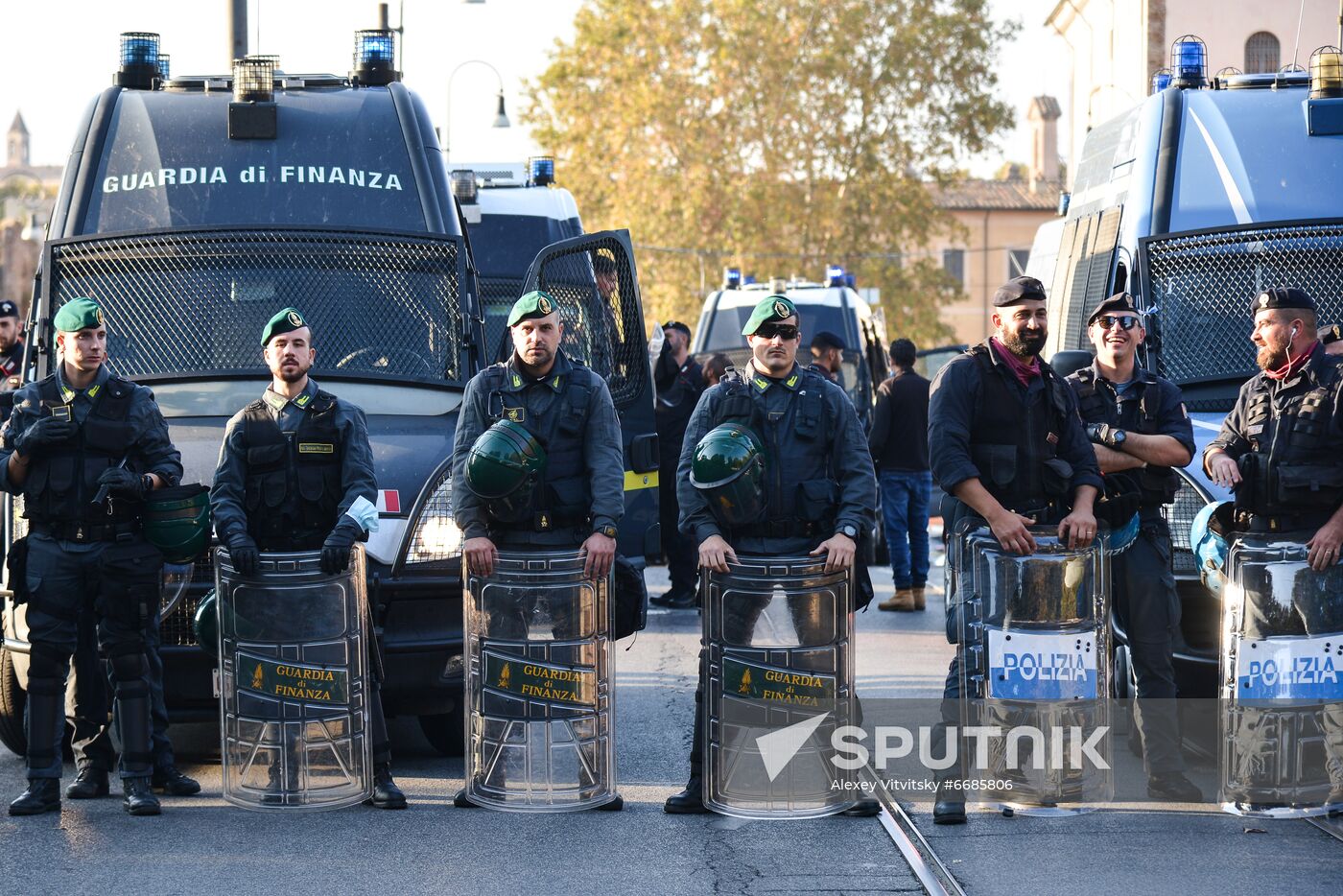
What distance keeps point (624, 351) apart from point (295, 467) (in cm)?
300

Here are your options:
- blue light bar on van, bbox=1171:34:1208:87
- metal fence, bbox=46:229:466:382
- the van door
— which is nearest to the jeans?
blue light bar on van, bbox=1171:34:1208:87

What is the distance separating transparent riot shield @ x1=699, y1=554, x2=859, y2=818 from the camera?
6.77 m

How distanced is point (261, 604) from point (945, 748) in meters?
2.65

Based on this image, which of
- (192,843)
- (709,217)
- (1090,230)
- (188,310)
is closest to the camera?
(192,843)

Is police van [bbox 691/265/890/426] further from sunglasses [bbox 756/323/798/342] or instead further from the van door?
sunglasses [bbox 756/323/798/342]

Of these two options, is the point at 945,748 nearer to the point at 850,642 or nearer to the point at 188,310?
the point at 850,642

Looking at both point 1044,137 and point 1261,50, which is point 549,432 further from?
point 1044,137

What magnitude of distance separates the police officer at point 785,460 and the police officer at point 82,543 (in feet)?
6.79

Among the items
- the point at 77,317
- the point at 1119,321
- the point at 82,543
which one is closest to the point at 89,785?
the point at 82,543

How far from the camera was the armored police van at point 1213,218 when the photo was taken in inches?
360

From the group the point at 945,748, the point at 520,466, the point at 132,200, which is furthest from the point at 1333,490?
the point at 132,200

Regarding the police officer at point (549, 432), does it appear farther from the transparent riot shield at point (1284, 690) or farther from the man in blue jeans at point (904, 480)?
the man in blue jeans at point (904, 480)

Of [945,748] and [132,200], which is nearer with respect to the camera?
[945,748]

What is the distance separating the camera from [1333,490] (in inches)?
273
